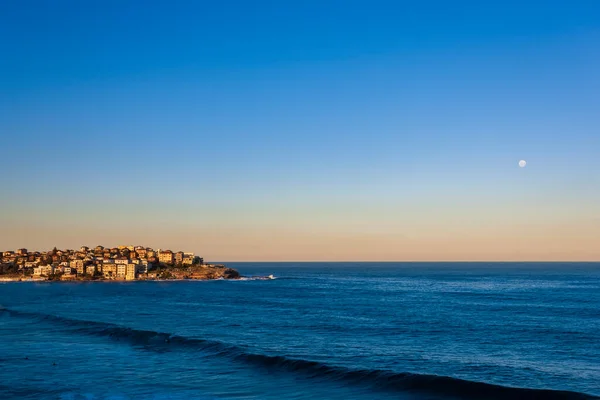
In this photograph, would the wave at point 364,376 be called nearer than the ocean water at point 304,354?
Yes

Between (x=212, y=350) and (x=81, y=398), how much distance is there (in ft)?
55.3

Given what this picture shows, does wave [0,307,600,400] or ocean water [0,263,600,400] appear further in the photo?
ocean water [0,263,600,400]

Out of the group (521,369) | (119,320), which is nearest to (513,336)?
(521,369)

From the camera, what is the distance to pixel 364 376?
38.4 m

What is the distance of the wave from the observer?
33875mm

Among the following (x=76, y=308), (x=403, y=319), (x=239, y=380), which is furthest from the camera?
(x=76, y=308)

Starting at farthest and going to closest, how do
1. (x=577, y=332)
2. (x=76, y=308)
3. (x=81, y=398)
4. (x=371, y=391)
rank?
1. (x=76, y=308)
2. (x=577, y=332)
3. (x=371, y=391)
4. (x=81, y=398)

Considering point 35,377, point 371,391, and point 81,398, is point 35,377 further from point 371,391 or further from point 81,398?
point 371,391

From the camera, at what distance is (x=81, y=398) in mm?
32469

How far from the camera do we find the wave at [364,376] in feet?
111

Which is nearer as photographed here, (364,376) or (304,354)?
(364,376)

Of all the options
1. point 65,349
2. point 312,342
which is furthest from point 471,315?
point 65,349

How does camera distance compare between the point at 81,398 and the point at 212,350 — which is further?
the point at 212,350

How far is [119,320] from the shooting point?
233ft
